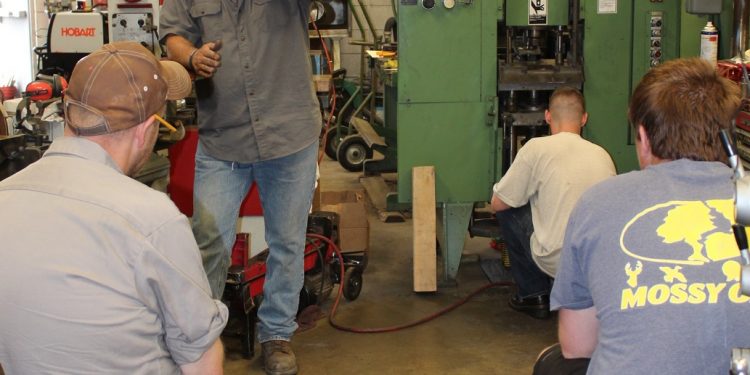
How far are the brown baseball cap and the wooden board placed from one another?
2.21 metres

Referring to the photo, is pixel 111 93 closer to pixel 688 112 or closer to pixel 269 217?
pixel 688 112

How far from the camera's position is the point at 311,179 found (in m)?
2.80

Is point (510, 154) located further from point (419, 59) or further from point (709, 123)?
point (709, 123)

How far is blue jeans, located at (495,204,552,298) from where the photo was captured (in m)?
3.36

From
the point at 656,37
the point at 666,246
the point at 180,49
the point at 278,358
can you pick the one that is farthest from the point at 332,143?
the point at 666,246

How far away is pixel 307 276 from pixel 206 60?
44.6 inches

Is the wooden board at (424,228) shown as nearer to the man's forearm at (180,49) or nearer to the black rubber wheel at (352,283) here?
the black rubber wheel at (352,283)

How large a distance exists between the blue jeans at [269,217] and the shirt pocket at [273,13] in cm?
38

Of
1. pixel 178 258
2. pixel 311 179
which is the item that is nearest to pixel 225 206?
A: pixel 311 179

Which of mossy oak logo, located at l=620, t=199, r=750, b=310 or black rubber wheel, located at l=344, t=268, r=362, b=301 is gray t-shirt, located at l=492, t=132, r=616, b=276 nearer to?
black rubber wheel, located at l=344, t=268, r=362, b=301

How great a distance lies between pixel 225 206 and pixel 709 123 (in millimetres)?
1585

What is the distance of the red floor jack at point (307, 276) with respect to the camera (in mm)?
2969

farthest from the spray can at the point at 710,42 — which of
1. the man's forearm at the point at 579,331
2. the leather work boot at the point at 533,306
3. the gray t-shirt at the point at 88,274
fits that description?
the gray t-shirt at the point at 88,274

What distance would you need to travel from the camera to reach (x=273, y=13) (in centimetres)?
271
